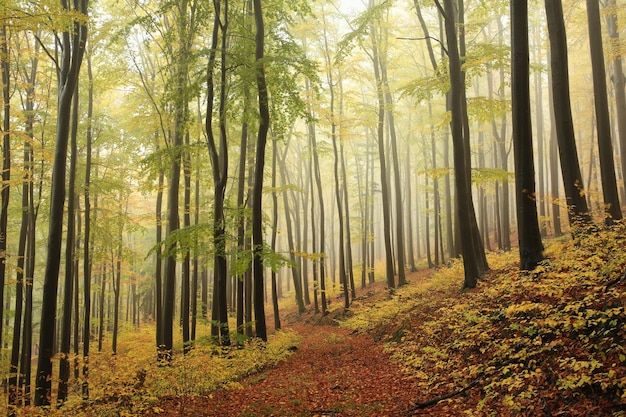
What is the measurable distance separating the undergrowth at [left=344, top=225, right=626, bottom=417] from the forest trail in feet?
1.56

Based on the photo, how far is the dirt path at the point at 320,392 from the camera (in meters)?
6.48

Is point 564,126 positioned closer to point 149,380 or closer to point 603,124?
point 603,124

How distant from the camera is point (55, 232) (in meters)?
9.17

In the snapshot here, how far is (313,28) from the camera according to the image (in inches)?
744

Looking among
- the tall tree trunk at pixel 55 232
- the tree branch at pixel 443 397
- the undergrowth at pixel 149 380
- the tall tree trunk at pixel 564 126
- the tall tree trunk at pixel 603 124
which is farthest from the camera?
the tall tree trunk at pixel 603 124

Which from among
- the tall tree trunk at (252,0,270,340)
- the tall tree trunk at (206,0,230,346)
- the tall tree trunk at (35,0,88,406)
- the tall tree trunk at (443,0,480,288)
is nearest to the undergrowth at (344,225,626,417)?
the tall tree trunk at (443,0,480,288)

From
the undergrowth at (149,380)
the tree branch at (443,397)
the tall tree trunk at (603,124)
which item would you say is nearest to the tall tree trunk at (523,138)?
the tall tree trunk at (603,124)

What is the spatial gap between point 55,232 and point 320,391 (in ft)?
22.8

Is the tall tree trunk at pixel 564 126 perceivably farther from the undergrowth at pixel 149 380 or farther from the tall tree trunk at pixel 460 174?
the undergrowth at pixel 149 380

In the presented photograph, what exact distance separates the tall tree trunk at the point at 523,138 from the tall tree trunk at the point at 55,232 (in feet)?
30.0

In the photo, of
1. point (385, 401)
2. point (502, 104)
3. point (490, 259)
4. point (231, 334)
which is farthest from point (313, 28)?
point (385, 401)

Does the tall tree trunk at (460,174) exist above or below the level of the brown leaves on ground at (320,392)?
above

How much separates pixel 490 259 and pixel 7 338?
27.1 m

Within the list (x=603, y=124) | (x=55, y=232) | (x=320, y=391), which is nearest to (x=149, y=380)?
(x=320, y=391)
